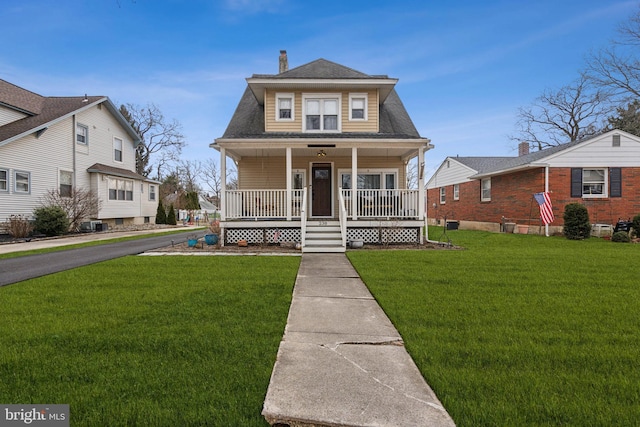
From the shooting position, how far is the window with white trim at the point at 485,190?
58.2 feet

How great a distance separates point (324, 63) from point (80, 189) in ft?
45.3

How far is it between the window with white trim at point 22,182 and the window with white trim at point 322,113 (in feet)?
42.8

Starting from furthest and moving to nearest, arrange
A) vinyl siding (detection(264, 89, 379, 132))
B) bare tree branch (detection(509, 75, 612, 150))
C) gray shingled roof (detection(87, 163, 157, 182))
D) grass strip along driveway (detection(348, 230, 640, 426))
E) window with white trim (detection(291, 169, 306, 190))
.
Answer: bare tree branch (detection(509, 75, 612, 150))
gray shingled roof (detection(87, 163, 157, 182))
window with white trim (detection(291, 169, 306, 190))
vinyl siding (detection(264, 89, 379, 132))
grass strip along driveway (detection(348, 230, 640, 426))

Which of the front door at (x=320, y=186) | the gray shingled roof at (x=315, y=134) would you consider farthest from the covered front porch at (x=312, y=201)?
the gray shingled roof at (x=315, y=134)

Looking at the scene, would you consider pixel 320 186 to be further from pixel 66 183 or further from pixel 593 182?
pixel 66 183

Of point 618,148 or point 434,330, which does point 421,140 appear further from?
point 618,148

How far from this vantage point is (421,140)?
10.8m

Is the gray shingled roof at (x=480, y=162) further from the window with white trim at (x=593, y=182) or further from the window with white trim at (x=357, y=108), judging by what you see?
the window with white trim at (x=357, y=108)

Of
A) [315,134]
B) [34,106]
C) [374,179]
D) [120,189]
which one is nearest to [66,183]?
[120,189]

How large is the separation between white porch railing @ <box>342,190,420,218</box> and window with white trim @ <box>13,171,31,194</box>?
1460 cm

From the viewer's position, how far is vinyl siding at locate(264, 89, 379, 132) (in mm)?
12578

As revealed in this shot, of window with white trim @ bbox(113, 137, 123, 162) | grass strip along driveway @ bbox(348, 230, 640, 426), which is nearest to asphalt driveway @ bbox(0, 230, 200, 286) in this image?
grass strip along driveway @ bbox(348, 230, 640, 426)

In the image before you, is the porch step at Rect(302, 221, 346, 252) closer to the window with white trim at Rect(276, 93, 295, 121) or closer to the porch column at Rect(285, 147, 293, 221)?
the porch column at Rect(285, 147, 293, 221)

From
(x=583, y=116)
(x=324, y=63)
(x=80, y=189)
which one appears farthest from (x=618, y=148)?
(x=80, y=189)
